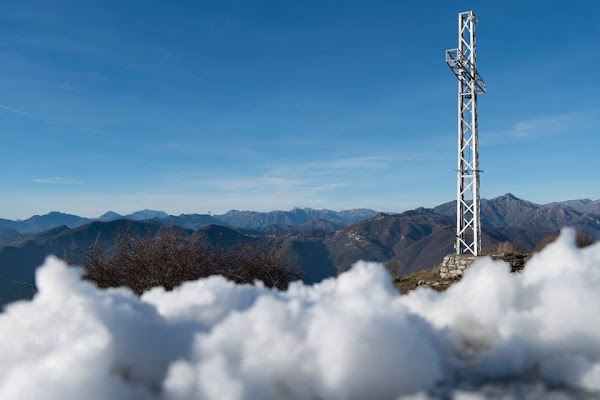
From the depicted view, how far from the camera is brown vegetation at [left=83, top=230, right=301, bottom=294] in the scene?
13719mm

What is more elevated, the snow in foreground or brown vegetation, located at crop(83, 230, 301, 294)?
the snow in foreground

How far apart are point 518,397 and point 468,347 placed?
69 cm

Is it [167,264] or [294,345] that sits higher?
[294,345]

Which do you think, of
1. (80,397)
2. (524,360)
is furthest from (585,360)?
(80,397)

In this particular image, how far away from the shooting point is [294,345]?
109 inches

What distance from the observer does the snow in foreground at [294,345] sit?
239 cm

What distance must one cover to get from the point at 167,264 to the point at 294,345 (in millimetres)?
12655

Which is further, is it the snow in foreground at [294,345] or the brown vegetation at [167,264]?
the brown vegetation at [167,264]

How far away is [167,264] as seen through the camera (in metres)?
14.4

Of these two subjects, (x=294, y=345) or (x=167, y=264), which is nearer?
(x=294, y=345)

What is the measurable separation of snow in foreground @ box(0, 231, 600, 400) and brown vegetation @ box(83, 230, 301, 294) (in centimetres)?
916

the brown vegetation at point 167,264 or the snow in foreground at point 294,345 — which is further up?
the snow in foreground at point 294,345

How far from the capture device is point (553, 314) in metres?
3.18

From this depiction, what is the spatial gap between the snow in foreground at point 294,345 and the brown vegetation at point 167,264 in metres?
9.16
